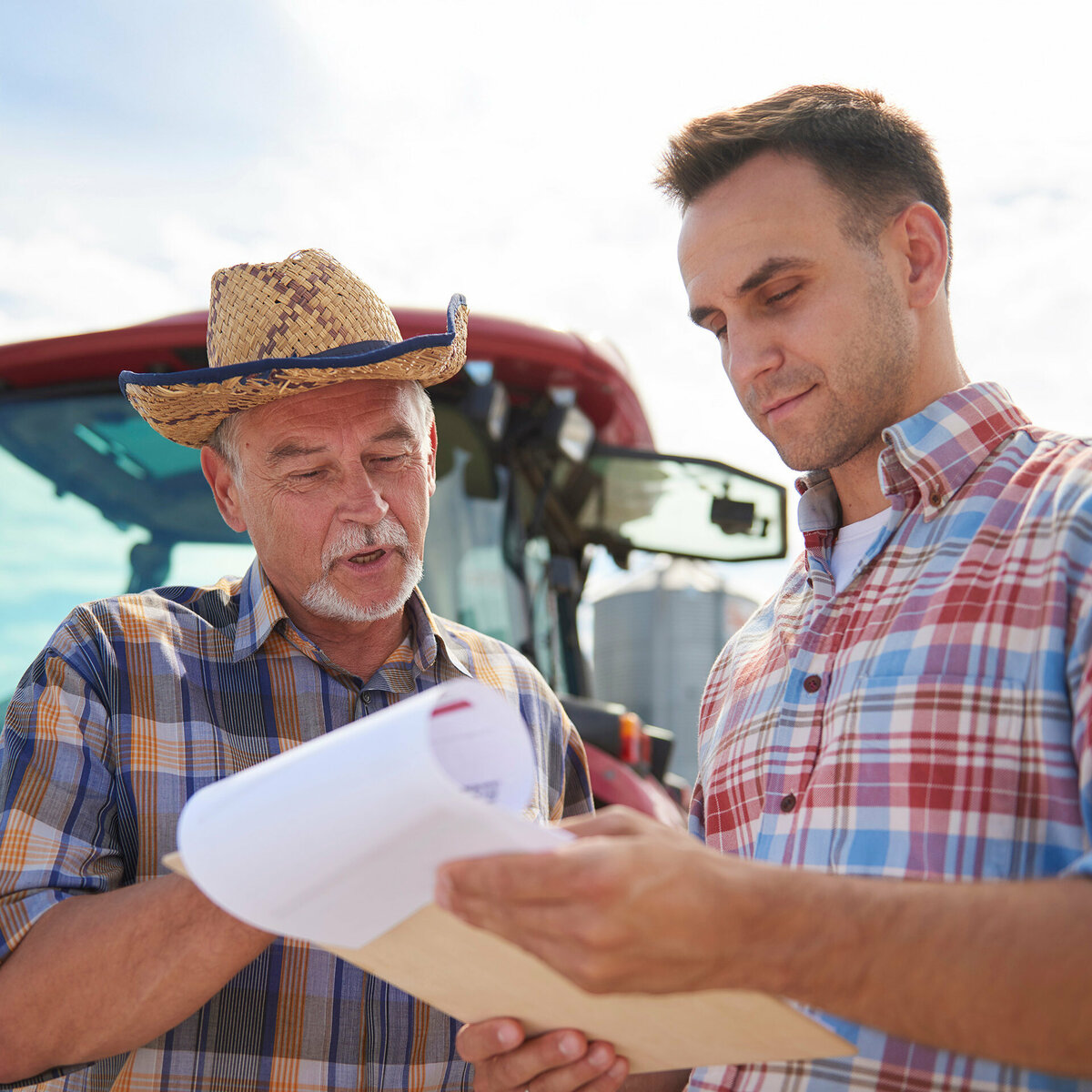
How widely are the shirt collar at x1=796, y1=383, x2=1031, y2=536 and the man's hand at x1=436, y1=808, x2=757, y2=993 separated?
0.70 metres

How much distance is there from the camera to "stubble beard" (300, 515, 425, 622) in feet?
5.94

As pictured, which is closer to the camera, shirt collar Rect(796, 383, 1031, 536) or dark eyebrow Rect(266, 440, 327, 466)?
shirt collar Rect(796, 383, 1031, 536)

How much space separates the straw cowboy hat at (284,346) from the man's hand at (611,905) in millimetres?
1177

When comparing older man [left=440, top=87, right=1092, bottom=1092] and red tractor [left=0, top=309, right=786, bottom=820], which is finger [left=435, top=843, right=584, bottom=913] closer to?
older man [left=440, top=87, right=1092, bottom=1092]

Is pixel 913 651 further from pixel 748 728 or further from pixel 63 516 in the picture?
pixel 63 516

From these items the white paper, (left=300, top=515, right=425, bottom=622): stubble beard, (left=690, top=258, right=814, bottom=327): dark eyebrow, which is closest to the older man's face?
(left=300, top=515, right=425, bottom=622): stubble beard

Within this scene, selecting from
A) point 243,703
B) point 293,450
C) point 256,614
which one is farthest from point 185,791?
point 293,450

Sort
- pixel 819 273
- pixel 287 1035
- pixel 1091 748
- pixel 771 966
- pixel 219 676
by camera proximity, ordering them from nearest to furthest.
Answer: pixel 771 966 → pixel 1091 748 → pixel 819 273 → pixel 287 1035 → pixel 219 676

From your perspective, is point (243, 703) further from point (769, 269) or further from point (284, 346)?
point (769, 269)

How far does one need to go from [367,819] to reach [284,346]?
1250 millimetres

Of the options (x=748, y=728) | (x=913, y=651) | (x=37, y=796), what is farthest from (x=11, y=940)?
(x=913, y=651)

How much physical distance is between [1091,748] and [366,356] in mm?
1269

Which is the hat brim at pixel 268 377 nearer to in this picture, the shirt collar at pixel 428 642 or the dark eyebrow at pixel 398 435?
the dark eyebrow at pixel 398 435

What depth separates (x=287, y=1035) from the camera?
1.55m
